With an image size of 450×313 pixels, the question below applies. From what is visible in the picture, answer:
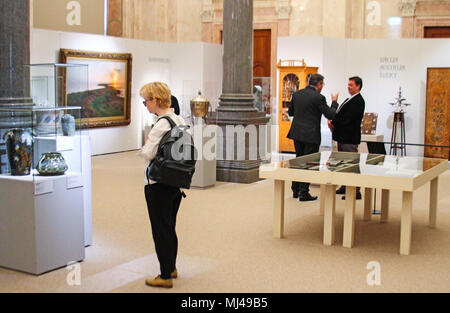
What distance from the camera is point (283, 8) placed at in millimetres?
18969

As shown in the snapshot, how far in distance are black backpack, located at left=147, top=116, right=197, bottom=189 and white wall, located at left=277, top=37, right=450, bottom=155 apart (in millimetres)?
10335

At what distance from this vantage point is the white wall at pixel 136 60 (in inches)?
528

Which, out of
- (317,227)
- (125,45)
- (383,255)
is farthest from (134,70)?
(383,255)

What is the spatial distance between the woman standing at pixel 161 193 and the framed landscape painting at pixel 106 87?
9.14 metres

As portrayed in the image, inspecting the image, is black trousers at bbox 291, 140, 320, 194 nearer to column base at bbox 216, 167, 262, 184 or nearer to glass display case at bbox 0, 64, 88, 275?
column base at bbox 216, 167, 262, 184

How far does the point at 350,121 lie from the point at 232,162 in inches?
104

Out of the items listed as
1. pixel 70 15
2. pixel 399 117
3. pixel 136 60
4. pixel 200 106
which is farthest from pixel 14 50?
pixel 70 15

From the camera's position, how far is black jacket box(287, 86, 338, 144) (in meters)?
9.24

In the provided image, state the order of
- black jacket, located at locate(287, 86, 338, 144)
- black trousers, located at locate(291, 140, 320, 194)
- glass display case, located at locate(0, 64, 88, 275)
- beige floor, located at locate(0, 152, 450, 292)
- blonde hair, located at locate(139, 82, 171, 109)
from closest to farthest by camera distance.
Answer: blonde hair, located at locate(139, 82, 171, 109), beige floor, located at locate(0, 152, 450, 292), glass display case, located at locate(0, 64, 88, 275), black jacket, located at locate(287, 86, 338, 144), black trousers, located at locate(291, 140, 320, 194)

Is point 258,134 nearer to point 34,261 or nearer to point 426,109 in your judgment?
point 426,109

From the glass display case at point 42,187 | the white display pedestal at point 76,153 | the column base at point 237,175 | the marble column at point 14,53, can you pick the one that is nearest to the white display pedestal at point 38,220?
the glass display case at point 42,187

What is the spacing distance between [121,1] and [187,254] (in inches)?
557

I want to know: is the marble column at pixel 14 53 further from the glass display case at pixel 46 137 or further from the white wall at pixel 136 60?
the white wall at pixel 136 60

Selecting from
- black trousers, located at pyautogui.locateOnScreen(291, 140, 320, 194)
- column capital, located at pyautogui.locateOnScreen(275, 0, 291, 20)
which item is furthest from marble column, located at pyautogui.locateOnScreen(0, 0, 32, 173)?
column capital, located at pyautogui.locateOnScreen(275, 0, 291, 20)
